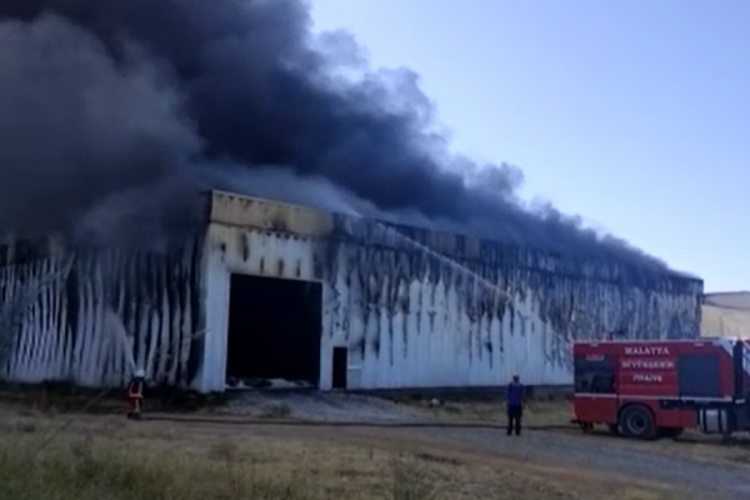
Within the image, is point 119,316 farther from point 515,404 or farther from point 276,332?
point 515,404

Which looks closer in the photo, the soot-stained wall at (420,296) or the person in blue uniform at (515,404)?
the person in blue uniform at (515,404)

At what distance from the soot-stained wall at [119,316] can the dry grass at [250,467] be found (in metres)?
5.25

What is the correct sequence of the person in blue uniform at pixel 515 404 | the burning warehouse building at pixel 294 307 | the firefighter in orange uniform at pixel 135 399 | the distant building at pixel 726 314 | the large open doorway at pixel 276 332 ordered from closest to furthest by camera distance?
the firefighter in orange uniform at pixel 135 399 → the person in blue uniform at pixel 515 404 → the burning warehouse building at pixel 294 307 → the large open doorway at pixel 276 332 → the distant building at pixel 726 314

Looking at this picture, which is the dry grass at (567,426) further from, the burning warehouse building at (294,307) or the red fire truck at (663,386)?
the burning warehouse building at (294,307)

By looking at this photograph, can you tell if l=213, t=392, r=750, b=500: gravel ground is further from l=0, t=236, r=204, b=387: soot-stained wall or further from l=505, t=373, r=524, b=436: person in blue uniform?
l=0, t=236, r=204, b=387: soot-stained wall

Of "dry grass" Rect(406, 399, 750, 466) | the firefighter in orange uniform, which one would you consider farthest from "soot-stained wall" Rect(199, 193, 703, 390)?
the firefighter in orange uniform

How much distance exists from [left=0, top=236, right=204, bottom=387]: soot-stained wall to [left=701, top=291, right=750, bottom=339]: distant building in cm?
2981

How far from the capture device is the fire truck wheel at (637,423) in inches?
822

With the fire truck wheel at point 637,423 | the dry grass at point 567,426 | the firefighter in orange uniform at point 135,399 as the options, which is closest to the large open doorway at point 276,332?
the dry grass at point 567,426

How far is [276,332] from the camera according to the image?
87.4 feet

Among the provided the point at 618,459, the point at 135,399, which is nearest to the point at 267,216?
the point at 135,399

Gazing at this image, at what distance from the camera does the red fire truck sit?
1984 centimetres

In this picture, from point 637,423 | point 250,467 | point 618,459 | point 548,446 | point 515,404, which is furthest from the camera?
point 637,423

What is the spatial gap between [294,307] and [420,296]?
4.02 metres
